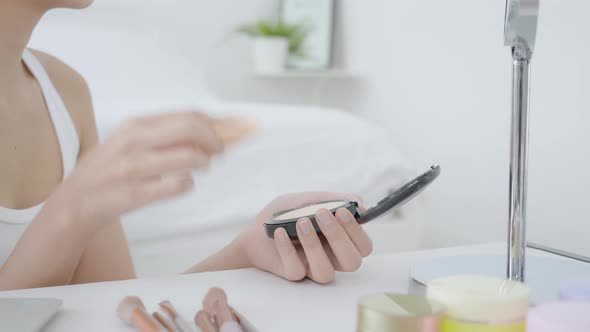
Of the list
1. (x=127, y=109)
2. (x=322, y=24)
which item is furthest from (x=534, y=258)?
(x=322, y=24)

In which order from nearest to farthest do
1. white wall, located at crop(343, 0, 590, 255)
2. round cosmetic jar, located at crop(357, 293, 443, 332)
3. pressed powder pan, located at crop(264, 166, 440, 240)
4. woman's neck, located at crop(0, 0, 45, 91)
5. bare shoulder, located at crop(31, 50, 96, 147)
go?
round cosmetic jar, located at crop(357, 293, 443, 332)
pressed powder pan, located at crop(264, 166, 440, 240)
woman's neck, located at crop(0, 0, 45, 91)
bare shoulder, located at crop(31, 50, 96, 147)
white wall, located at crop(343, 0, 590, 255)

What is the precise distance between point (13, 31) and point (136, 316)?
1.58 feet

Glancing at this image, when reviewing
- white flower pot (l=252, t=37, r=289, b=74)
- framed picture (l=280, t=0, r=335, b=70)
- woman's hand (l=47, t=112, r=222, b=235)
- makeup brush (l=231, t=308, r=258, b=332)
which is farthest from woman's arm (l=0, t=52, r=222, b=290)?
framed picture (l=280, t=0, r=335, b=70)

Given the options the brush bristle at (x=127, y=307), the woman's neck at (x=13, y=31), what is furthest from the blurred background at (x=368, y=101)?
the brush bristle at (x=127, y=307)

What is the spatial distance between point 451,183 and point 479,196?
0.77ft

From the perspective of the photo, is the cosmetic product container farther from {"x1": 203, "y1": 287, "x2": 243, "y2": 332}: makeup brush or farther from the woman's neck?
the woman's neck

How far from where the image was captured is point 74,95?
0.95m

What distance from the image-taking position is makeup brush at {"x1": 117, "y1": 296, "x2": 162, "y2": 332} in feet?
1.46

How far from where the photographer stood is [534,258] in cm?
65

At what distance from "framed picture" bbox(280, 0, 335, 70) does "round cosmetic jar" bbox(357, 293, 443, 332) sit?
2.73 meters

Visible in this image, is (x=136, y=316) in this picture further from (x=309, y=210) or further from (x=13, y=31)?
(x=13, y=31)

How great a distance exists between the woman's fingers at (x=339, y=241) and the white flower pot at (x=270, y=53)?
2.36m

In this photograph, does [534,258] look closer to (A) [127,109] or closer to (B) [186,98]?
(A) [127,109]

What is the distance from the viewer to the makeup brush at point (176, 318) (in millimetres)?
460
